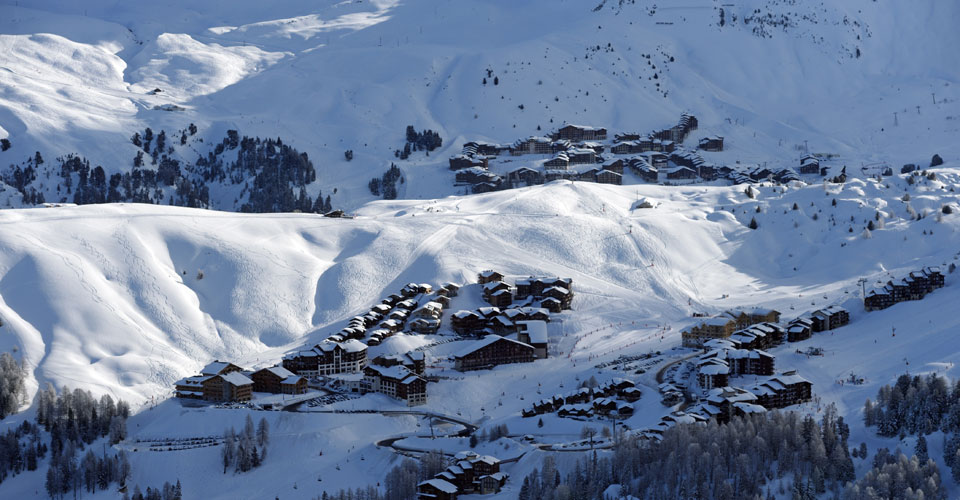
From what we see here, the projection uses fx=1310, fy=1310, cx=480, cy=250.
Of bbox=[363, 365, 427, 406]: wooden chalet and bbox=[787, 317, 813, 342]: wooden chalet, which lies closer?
bbox=[363, 365, 427, 406]: wooden chalet

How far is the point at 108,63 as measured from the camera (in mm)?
165625

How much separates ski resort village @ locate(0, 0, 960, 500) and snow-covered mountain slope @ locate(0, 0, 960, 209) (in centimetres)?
60

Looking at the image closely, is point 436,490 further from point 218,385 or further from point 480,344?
point 480,344

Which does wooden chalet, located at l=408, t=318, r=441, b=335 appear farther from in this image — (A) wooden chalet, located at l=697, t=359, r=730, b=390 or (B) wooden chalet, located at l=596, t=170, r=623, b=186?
(B) wooden chalet, located at l=596, t=170, r=623, b=186

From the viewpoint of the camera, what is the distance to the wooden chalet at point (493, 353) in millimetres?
80500

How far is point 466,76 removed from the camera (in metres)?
160

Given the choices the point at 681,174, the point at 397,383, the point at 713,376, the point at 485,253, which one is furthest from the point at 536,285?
the point at 681,174

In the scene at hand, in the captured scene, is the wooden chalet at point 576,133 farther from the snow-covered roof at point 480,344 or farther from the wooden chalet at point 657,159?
the snow-covered roof at point 480,344

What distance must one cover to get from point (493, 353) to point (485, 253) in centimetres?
2069

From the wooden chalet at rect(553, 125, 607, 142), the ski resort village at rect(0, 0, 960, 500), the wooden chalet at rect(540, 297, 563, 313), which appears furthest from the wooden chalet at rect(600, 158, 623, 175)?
the wooden chalet at rect(540, 297, 563, 313)

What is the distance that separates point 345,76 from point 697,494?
113540mm

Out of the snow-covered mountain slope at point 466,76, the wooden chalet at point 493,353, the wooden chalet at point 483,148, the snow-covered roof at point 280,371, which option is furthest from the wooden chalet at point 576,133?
the snow-covered roof at point 280,371

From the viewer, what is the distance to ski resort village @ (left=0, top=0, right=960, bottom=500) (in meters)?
64.7

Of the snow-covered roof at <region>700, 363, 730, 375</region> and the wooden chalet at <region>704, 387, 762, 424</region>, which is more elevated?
the snow-covered roof at <region>700, 363, 730, 375</region>
